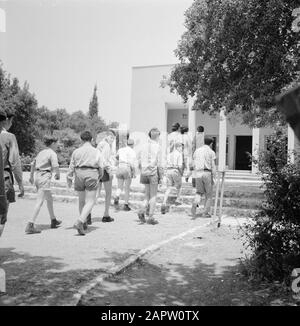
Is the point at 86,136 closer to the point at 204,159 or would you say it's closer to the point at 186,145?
the point at 204,159

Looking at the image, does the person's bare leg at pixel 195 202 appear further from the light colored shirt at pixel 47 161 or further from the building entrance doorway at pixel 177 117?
the building entrance doorway at pixel 177 117

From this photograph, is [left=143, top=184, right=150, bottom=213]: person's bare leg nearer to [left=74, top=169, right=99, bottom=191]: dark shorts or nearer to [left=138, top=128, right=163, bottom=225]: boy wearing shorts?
[left=138, top=128, right=163, bottom=225]: boy wearing shorts

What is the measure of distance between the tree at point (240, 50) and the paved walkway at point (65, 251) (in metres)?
3.53

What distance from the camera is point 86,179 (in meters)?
7.01

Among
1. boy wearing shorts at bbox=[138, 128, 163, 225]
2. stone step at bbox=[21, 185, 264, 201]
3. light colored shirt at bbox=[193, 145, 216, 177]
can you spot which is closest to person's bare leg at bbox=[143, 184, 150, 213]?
boy wearing shorts at bbox=[138, 128, 163, 225]

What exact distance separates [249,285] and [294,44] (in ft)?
20.0

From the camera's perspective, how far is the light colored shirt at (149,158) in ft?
26.5

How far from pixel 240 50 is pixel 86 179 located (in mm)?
4780

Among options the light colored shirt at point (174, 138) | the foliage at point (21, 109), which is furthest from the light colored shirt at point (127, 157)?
the foliage at point (21, 109)

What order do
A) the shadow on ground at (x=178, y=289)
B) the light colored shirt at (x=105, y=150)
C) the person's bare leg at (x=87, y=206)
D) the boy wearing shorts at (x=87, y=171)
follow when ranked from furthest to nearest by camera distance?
the light colored shirt at (x=105, y=150) < the boy wearing shorts at (x=87, y=171) < the person's bare leg at (x=87, y=206) < the shadow on ground at (x=178, y=289)

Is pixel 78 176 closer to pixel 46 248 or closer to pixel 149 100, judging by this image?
pixel 46 248

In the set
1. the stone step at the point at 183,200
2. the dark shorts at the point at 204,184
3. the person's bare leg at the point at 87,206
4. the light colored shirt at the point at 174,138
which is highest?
the light colored shirt at the point at 174,138

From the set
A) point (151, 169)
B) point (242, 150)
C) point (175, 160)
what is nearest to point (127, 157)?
point (175, 160)

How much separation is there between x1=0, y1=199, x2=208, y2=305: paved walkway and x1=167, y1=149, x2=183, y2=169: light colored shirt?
50.2 inches
